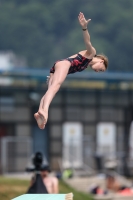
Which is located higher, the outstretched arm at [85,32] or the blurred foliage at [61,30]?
the blurred foliage at [61,30]

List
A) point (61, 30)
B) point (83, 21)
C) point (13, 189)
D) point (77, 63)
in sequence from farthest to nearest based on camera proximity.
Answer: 1. point (61, 30)
2. point (13, 189)
3. point (77, 63)
4. point (83, 21)

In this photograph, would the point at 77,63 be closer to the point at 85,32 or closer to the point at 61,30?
the point at 85,32

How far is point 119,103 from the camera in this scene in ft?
129

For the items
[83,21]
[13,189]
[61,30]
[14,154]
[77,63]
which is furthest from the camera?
[61,30]

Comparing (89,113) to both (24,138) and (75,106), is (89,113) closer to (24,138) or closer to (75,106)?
(75,106)

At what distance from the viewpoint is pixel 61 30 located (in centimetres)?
8912

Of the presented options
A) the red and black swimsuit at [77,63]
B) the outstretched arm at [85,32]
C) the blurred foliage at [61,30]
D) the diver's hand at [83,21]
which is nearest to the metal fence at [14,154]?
the red and black swimsuit at [77,63]

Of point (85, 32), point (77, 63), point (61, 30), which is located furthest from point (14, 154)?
point (61, 30)

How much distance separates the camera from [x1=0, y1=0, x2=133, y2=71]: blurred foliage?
241ft

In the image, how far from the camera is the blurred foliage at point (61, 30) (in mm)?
73562

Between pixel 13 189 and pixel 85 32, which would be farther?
pixel 13 189

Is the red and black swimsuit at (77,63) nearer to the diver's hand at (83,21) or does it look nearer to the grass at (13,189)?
the diver's hand at (83,21)

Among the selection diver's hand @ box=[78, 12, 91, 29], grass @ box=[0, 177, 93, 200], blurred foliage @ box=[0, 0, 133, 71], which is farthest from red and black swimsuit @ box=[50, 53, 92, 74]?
blurred foliage @ box=[0, 0, 133, 71]

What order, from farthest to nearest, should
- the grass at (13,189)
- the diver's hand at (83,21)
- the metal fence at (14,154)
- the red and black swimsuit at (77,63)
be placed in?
the metal fence at (14,154) → the grass at (13,189) → the red and black swimsuit at (77,63) → the diver's hand at (83,21)
